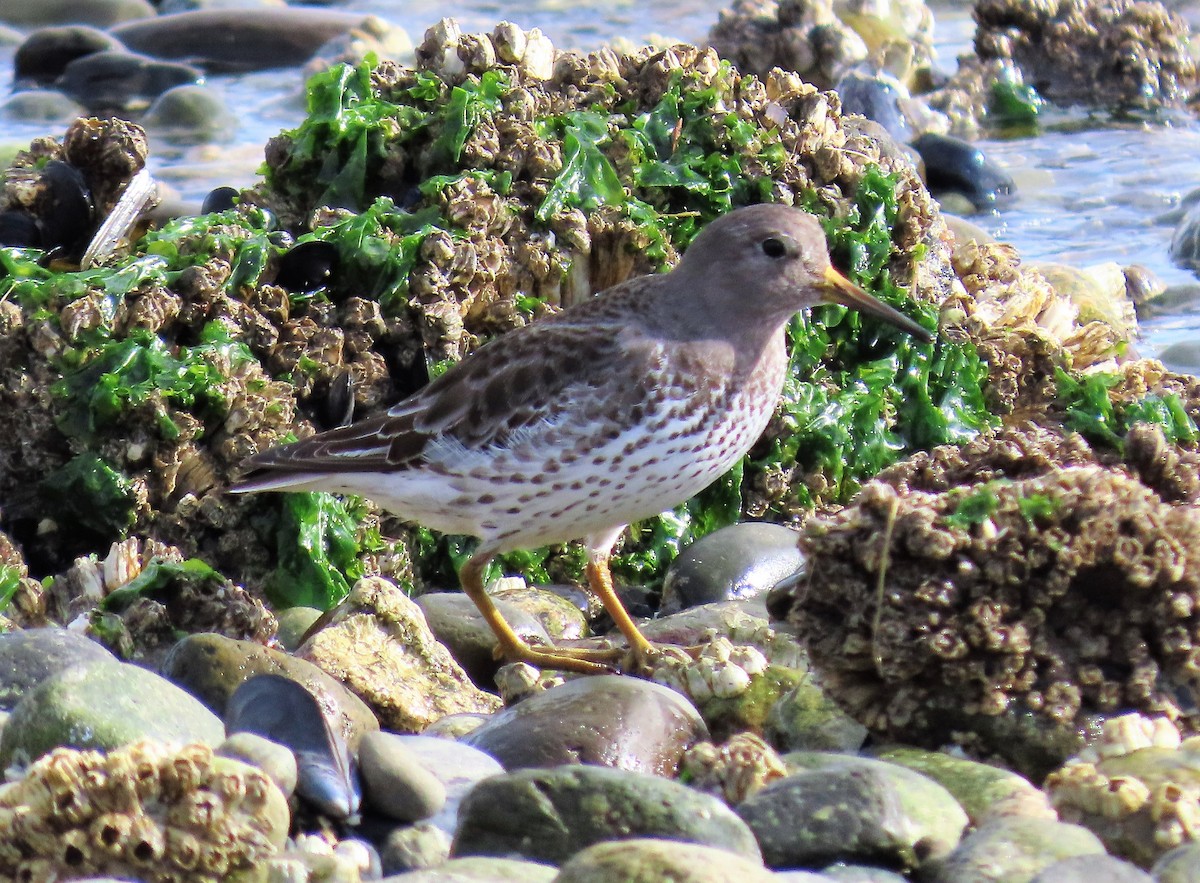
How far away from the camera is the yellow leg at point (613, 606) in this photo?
15.4 feet

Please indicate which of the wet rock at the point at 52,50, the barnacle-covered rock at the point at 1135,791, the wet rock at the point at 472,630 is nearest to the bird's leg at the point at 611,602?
the wet rock at the point at 472,630

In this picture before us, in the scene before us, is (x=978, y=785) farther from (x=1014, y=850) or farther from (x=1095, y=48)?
(x=1095, y=48)

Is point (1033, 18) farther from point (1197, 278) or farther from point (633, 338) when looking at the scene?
point (633, 338)

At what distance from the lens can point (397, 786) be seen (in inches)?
136

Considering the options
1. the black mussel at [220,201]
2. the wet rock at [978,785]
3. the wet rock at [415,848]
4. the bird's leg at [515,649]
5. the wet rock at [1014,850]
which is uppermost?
the black mussel at [220,201]

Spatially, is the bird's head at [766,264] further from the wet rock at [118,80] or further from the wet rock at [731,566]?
the wet rock at [118,80]

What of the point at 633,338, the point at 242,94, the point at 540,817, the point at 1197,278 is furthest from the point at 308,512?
the point at 242,94

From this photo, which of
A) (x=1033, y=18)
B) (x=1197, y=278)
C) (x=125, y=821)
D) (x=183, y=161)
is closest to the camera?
(x=125, y=821)

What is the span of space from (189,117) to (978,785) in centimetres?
876

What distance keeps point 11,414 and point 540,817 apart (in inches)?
116

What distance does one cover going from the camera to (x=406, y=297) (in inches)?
217

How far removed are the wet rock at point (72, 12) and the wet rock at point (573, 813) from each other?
11.6 m

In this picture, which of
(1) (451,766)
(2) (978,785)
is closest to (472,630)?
(1) (451,766)

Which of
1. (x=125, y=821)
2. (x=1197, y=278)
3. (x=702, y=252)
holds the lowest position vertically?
(x=1197, y=278)
